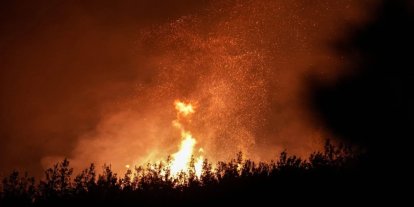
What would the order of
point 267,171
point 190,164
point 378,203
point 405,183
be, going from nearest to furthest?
point 378,203 < point 405,183 < point 267,171 < point 190,164

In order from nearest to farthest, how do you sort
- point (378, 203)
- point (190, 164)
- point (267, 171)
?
point (378, 203) → point (267, 171) → point (190, 164)

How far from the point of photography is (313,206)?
47.0ft

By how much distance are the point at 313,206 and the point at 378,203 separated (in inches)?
75.9

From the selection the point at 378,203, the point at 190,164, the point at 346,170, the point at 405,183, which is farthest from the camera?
the point at 190,164

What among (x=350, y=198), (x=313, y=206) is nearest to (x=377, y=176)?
(x=350, y=198)

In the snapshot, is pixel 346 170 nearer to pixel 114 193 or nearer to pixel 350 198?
pixel 350 198

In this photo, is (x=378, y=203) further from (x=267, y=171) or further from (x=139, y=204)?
(x=139, y=204)

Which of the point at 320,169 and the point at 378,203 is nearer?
the point at 378,203

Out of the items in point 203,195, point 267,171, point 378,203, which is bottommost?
point 378,203

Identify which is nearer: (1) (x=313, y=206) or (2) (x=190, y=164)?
(1) (x=313, y=206)

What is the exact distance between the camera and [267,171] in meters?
17.9

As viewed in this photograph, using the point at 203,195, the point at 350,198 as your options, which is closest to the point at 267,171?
the point at 203,195

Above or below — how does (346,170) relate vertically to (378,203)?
above

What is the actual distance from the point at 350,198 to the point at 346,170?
6.41 feet
